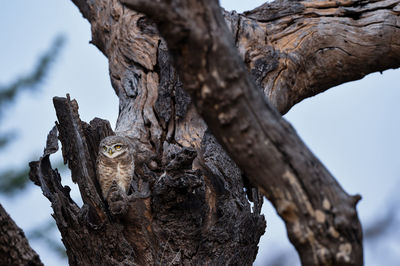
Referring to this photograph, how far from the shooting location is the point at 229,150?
1819mm

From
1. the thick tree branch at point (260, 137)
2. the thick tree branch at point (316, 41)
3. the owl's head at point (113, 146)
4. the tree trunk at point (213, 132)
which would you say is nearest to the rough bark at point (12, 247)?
the tree trunk at point (213, 132)

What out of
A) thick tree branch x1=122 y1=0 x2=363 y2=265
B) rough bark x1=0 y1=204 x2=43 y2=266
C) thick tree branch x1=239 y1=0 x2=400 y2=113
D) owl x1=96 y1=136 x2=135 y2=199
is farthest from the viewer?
thick tree branch x1=239 y1=0 x2=400 y2=113

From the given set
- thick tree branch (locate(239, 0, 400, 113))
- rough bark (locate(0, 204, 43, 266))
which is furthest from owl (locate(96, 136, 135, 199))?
thick tree branch (locate(239, 0, 400, 113))

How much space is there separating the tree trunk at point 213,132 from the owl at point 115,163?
0.07 m

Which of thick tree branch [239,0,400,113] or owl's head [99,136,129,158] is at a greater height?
thick tree branch [239,0,400,113]

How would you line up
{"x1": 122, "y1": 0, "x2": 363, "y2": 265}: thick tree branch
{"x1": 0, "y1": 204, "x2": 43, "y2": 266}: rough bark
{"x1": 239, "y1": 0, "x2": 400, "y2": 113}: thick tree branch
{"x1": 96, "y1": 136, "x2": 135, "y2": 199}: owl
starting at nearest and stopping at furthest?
1. {"x1": 122, "y1": 0, "x2": 363, "y2": 265}: thick tree branch
2. {"x1": 0, "y1": 204, "x2": 43, "y2": 266}: rough bark
3. {"x1": 96, "y1": 136, "x2": 135, "y2": 199}: owl
4. {"x1": 239, "y1": 0, "x2": 400, "y2": 113}: thick tree branch

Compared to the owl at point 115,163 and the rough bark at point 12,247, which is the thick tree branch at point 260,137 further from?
the owl at point 115,163

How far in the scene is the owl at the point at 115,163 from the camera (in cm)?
301

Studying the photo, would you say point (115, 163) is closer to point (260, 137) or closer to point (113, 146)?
point (113, 146)

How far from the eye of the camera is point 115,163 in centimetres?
305

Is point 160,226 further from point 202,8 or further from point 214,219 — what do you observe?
point 202,8

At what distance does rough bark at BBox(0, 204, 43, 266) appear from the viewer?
2004 mm

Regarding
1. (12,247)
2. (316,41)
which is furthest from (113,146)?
(316,41)

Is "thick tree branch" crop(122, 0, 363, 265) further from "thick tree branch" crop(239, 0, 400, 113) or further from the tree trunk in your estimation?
"thick tree branch" crop(239, 0, 400, 113)
